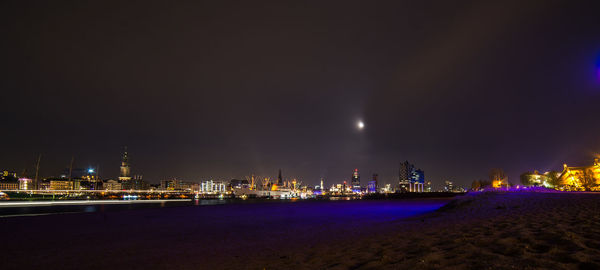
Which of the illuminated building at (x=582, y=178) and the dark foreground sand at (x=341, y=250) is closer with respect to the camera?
the dark foreground sand at (x=341, y=250)

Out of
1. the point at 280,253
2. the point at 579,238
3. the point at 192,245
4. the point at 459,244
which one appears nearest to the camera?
the point at 579,238

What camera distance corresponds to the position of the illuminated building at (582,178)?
7419 cm

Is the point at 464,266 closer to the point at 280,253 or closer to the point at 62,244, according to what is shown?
the point at 280,253

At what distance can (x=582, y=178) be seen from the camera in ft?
265

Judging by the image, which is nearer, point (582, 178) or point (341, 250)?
point (341, 250)

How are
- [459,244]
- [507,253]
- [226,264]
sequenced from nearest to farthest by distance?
[507,253] → [459,244] → [226,264]

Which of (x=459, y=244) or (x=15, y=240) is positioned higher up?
(x=459, y=244)

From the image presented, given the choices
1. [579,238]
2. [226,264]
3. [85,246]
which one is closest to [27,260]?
[85,246]

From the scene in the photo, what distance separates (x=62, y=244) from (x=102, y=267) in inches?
310

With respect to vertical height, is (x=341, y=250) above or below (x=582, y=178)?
above

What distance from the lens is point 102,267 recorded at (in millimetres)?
10969

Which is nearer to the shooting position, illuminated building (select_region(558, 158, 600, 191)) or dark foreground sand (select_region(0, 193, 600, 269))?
dark foreground sand (select_region(0, 193, 600, 269))

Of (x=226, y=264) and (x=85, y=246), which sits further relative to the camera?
(x=85, y=246)

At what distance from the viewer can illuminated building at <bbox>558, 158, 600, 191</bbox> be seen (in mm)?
74188
